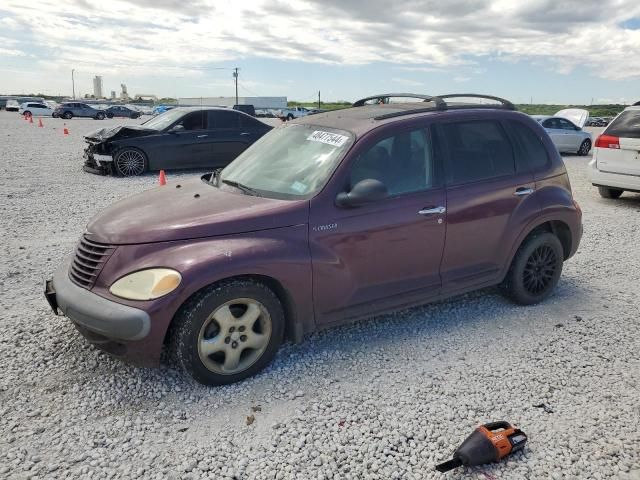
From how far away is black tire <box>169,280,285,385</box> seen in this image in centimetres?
319

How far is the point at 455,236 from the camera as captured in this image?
4160mm

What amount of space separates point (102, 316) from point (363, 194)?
1833 mm

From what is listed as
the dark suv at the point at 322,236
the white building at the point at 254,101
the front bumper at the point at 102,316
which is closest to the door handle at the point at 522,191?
the dark suv at the point at 322,236

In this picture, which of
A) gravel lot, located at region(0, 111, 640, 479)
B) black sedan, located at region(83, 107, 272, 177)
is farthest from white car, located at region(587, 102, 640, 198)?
black sedan, located at region(83, 107, 272, 177)

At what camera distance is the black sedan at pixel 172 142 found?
11289 mm

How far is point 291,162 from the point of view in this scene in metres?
4.08

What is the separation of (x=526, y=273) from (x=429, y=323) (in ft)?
3.60

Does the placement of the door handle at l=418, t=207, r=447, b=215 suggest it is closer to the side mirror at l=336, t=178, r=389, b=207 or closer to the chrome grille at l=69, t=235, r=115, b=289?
the side mirror at l=336, t=178, r=389, b=207

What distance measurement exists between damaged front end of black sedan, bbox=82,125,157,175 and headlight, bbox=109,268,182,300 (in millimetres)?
8874

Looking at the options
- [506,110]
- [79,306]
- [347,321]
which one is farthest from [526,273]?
[79,306]

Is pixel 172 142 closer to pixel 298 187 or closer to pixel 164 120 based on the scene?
pixel 164 120

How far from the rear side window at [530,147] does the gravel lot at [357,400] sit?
1.32 m

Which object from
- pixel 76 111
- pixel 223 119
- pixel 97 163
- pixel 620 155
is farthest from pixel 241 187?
pixel 76 111

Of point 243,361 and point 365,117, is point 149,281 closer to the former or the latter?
point 243,361
